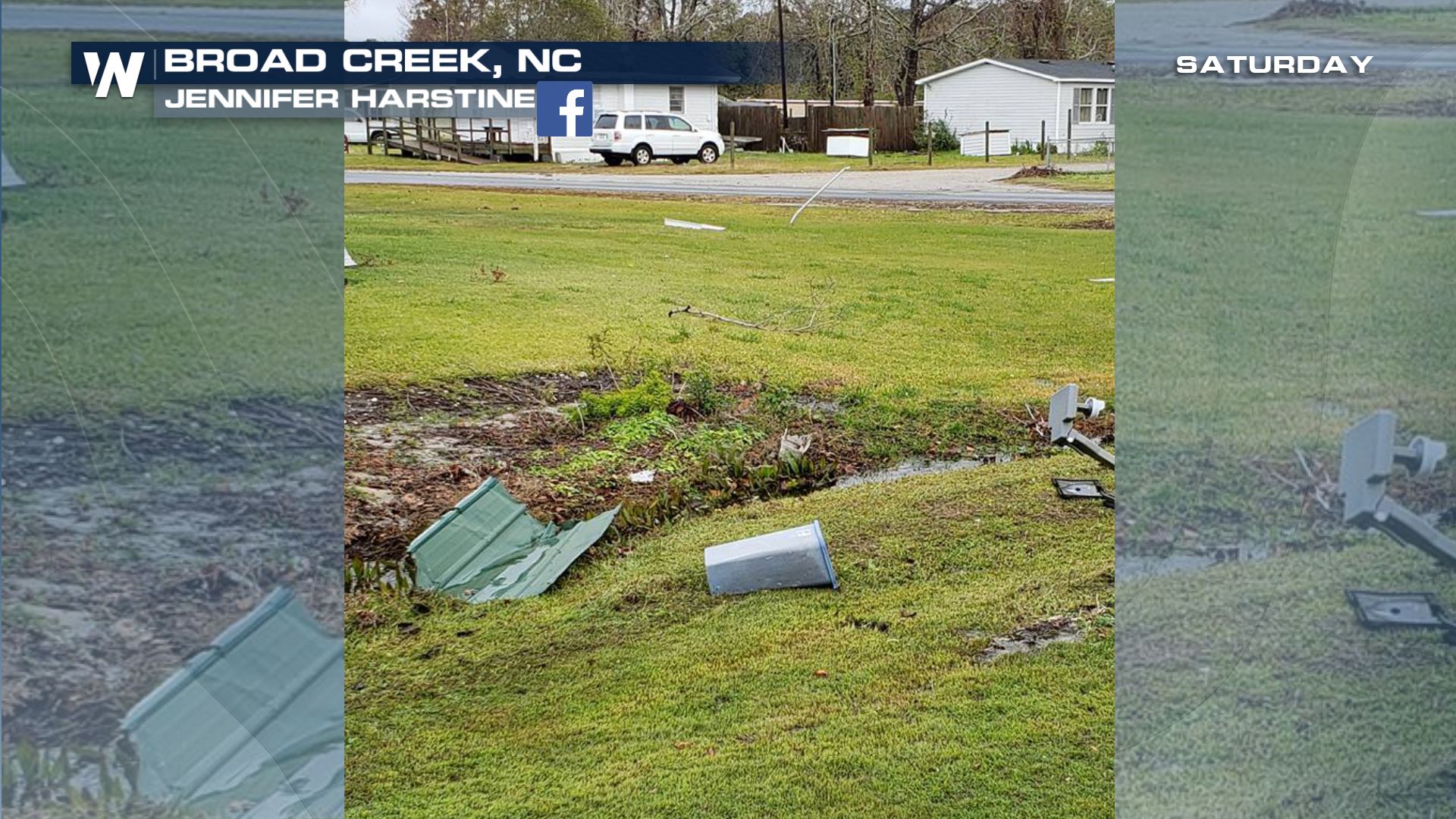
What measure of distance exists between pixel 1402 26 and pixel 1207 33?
0.75ft

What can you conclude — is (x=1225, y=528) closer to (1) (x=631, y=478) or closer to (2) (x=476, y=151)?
(1) (x=631, y=478)

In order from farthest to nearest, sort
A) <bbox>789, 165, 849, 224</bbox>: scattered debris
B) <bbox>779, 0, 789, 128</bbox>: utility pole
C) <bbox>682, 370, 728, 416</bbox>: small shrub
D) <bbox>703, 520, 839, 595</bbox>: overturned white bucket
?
<bbox>789, 165, 849, 224</bbox>: scattered debris → <bbox>682, 370, 728, 416</bbox>: small shrub → <bbox>779, 0, 789, 128</bbox>: utility pole → <bbox>703, 520, 839, 595</bbox>: overturned white bucket

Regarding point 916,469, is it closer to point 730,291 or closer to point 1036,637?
point 730,291

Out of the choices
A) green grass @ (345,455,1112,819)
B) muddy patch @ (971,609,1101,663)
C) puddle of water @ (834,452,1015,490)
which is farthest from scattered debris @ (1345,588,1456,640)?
puddle of water @ (834,452,1015,490)

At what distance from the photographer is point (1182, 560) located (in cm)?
155

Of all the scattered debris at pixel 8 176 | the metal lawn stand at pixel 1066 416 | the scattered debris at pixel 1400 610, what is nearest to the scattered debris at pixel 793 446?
the metal lawn stand at pixel 1066 416

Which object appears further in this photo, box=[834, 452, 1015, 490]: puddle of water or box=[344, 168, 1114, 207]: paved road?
box=[344, 168, 1114, 207]: paved road

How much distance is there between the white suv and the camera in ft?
18.6

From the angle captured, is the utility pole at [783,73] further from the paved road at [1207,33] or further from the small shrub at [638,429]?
the paved road at [1207,33]

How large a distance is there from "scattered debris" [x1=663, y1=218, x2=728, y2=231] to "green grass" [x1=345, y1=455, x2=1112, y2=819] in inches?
102

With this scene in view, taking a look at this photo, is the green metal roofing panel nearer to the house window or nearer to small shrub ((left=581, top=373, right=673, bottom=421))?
small shrub ((left=581, top=373, right=673, bottom=421))

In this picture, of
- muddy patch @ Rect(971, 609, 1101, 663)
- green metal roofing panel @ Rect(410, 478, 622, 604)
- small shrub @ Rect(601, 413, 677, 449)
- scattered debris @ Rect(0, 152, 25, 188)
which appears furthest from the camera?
small shrub @ Rect(601, 413, 677, 449)

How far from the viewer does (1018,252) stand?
7504 millimetres

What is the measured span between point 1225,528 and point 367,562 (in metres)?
3.81
